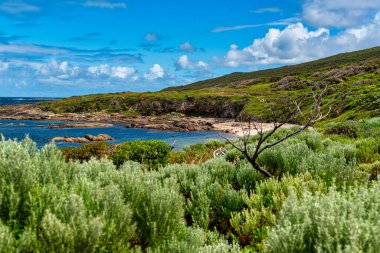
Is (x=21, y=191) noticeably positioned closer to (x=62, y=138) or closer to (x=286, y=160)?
(x=286, y=160)

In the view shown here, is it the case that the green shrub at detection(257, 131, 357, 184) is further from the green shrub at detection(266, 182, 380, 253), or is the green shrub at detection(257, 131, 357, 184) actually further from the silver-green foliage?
the silver-green foliage

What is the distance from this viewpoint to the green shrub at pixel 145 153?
20703mm

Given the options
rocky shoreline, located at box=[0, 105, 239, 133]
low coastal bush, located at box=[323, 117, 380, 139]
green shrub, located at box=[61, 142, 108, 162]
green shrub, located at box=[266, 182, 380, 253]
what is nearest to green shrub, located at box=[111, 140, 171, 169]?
green shrub, located at box=[61, 142, 108, 162]

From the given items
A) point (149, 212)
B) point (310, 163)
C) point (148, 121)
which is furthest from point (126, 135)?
point (149, 212)

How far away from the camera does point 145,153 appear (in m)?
20.9

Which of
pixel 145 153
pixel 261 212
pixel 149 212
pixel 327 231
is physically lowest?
pixel 145 153

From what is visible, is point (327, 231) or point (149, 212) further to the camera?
point (149, 212)

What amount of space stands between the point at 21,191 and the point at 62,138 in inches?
2573

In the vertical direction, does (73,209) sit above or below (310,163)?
above

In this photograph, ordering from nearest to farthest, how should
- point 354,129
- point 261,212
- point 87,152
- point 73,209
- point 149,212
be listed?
point 73,209 < point 149,212 < point 261,212 < point 354,129 < point 87,152

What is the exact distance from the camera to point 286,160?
378 inches

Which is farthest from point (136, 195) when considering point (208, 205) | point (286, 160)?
point (286, 160)

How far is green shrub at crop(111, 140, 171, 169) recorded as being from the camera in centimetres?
2070

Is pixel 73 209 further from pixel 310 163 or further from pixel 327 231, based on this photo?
pixel 310 163
